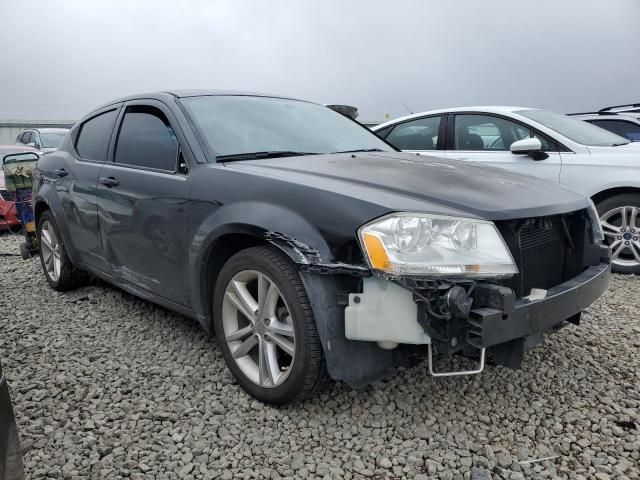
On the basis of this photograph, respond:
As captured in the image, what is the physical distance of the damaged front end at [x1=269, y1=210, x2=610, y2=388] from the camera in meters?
1.90

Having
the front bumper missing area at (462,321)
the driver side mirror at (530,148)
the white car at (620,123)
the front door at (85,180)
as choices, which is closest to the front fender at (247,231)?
the front bumper missing area at (462,321)

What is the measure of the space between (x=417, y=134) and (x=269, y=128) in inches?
118

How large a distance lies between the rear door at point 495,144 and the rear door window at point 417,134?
17 cm

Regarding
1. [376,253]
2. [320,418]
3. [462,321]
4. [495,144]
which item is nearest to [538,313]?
[462,321]

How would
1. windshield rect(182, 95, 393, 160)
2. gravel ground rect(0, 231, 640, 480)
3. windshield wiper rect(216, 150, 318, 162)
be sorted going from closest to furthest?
gravel ground rect(0, 231, 640, 480), windshield wiper rect(216, 150, 318, 162), windshield rect(182, 95, 393, 160)

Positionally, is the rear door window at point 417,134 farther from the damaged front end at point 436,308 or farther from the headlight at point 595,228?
the damaged front end at point 436,308

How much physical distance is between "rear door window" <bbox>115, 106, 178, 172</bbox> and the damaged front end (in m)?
1.12

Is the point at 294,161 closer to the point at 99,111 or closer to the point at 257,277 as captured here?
the point at 257,277

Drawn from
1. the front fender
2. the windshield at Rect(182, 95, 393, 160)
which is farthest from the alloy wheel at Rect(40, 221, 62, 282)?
the front fender

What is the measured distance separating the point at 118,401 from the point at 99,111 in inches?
91.2

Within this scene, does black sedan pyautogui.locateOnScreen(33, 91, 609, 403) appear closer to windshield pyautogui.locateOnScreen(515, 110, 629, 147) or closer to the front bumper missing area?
the front bumper missing area

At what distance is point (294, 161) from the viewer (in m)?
2.69

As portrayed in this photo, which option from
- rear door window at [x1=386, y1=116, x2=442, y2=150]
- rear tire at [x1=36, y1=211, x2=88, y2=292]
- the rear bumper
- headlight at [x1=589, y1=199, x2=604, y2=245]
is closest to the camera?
the rear bumper

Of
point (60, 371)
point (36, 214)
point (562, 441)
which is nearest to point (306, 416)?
point (562, 441)
